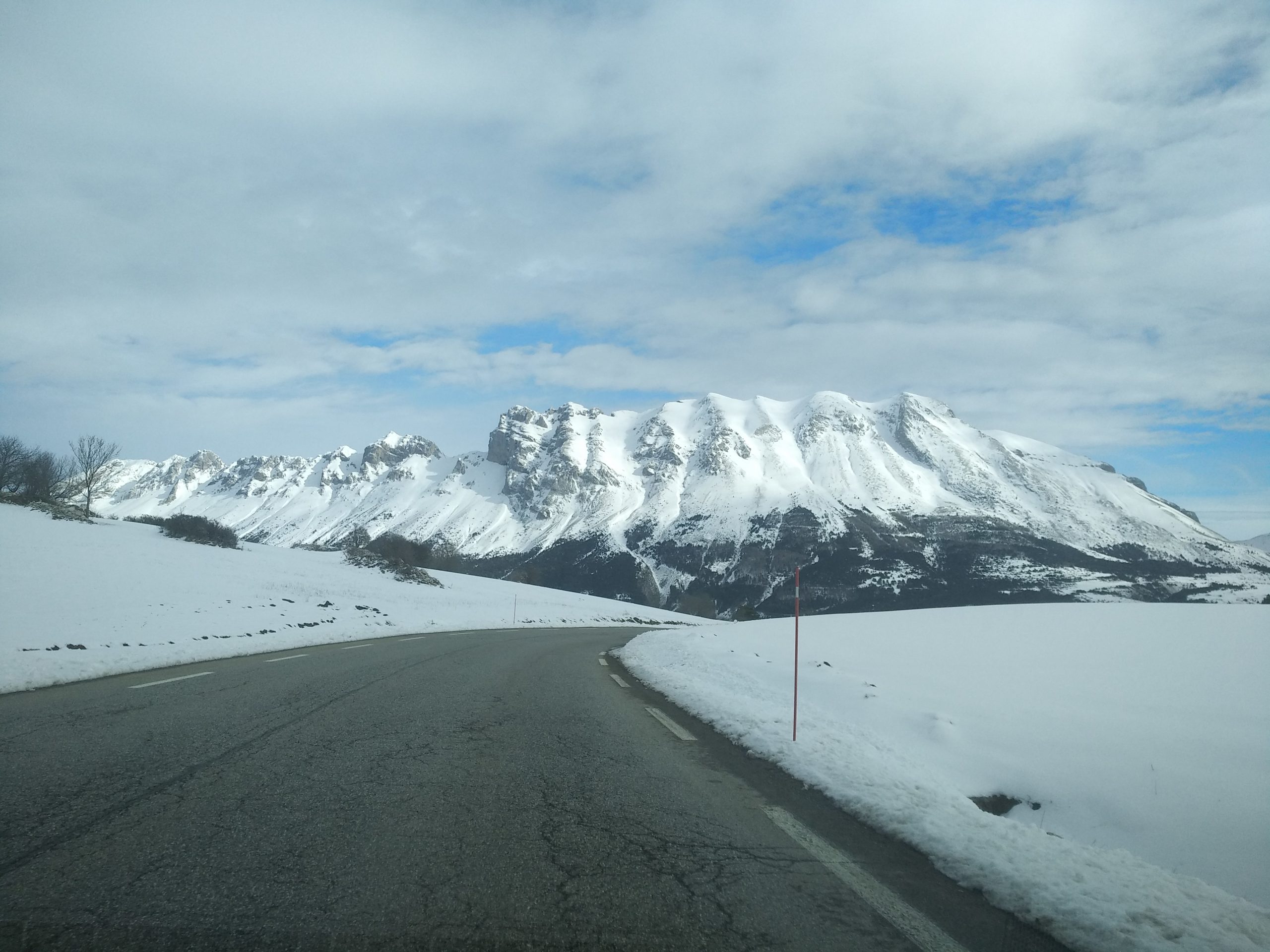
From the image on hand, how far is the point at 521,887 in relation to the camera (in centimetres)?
365

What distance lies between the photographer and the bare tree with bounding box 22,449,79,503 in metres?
59.0

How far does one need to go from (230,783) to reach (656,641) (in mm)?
18471

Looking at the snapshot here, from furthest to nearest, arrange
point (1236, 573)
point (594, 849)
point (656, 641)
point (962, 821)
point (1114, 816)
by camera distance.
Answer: point (1236, 573), point (656, 641), point (1114, 816), point (962, 821), point (594, 849)

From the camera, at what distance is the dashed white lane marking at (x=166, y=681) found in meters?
9.61

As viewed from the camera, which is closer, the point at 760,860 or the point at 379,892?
the point at 379,892

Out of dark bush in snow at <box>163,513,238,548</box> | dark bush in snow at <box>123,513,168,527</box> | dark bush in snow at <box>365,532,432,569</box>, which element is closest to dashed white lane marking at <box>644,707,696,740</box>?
dark bush in snow at <box>163,513,238,548</box>

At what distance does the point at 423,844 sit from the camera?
4.19 metres

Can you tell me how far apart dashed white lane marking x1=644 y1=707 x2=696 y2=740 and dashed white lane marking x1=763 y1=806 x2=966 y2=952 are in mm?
3059

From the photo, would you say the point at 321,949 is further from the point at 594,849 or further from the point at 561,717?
the point at 561,717

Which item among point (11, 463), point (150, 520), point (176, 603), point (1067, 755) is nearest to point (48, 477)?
point (11, 463)

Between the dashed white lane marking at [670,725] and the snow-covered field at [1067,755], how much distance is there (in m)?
0.55

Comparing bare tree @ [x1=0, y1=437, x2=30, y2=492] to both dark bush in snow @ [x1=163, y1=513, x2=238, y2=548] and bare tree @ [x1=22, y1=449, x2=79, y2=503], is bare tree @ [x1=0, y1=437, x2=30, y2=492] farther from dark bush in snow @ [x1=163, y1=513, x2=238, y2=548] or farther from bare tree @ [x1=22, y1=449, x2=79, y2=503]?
dark bush in snow @ [x1=163, y1=513, x2=238, y2=548]

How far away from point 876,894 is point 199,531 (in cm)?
5314

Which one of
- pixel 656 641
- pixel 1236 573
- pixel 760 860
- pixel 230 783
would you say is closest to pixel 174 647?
pixel 230 783
